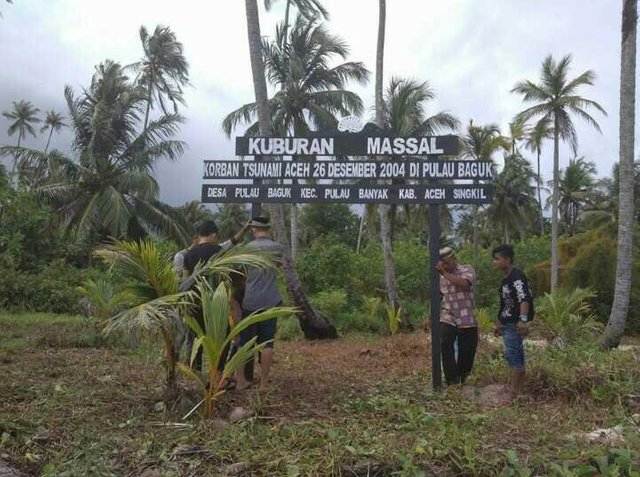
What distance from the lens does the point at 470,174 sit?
715 centimetres

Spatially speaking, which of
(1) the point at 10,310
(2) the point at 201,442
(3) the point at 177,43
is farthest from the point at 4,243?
(2) the point at 201,442

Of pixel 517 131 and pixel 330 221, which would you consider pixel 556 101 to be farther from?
pixel 330 221

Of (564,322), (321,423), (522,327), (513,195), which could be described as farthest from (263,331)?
(513,195)

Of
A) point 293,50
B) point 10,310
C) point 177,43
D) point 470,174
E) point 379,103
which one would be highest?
point 177,43

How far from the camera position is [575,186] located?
141ft

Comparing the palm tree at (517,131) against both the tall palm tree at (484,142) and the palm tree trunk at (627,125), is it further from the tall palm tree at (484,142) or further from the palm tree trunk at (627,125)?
the palm tree trunk at (627,125)

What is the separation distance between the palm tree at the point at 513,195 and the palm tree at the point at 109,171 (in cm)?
2010

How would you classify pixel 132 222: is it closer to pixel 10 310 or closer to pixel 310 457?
pixel 10 310

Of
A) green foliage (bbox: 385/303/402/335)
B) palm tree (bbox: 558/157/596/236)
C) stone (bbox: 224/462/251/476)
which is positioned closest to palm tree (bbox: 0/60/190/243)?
green foliage (bbox: 385/303/402/335)

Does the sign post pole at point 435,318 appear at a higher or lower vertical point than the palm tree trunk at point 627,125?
lower

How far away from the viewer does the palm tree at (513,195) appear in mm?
37469

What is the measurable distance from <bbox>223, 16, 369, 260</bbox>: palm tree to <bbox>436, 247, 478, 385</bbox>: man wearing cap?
17560 millimetres

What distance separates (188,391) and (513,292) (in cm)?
317

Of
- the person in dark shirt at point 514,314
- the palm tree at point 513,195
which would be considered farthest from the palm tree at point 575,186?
the person in dark shirt at point 514,314
